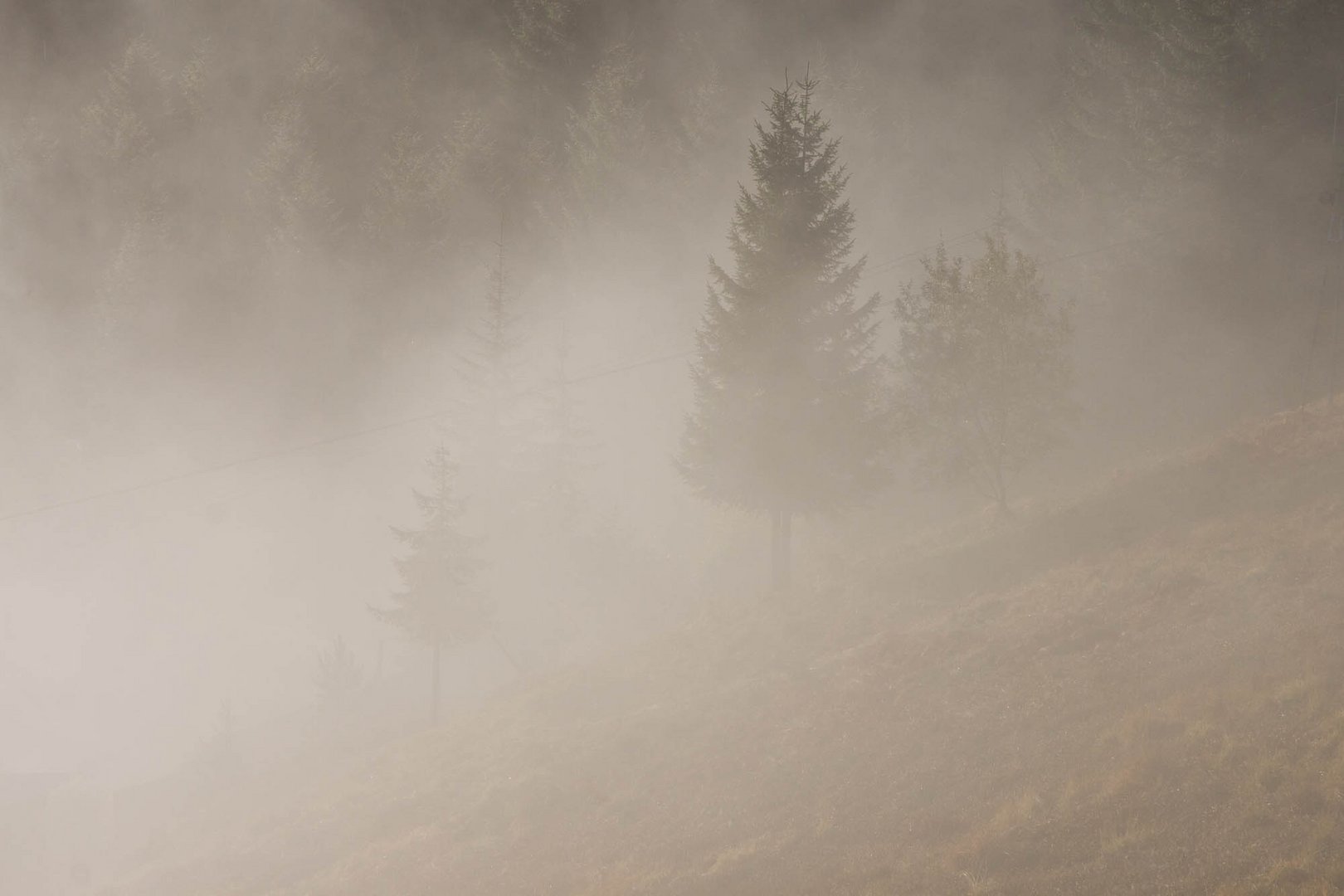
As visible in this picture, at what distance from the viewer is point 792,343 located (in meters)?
25.6

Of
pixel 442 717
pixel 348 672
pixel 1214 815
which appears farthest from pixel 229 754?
pixel 1214 815

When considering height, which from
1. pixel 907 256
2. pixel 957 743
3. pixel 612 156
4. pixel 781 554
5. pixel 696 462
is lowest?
pixel 957 743

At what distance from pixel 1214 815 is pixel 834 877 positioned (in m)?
5.25

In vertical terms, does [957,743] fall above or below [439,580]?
below

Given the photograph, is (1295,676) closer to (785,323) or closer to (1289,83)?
(785,323)

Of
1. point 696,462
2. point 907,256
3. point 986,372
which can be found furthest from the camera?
point 907,256

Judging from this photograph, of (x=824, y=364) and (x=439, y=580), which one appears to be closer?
(x=824, y=364)

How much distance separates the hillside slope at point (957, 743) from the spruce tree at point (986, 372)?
7.88 feet

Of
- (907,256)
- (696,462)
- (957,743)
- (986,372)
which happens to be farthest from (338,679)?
(907,256)

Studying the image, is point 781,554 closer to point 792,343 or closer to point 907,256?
point 792,343

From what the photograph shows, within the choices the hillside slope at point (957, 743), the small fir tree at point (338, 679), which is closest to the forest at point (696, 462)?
the hillside slope at point (957, 743)

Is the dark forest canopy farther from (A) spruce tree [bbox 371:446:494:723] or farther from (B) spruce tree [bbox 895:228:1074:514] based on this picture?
(A) spruce tree [bbox 371:446:494:723]

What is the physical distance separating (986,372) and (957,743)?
1257cm

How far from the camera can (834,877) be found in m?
12.9
